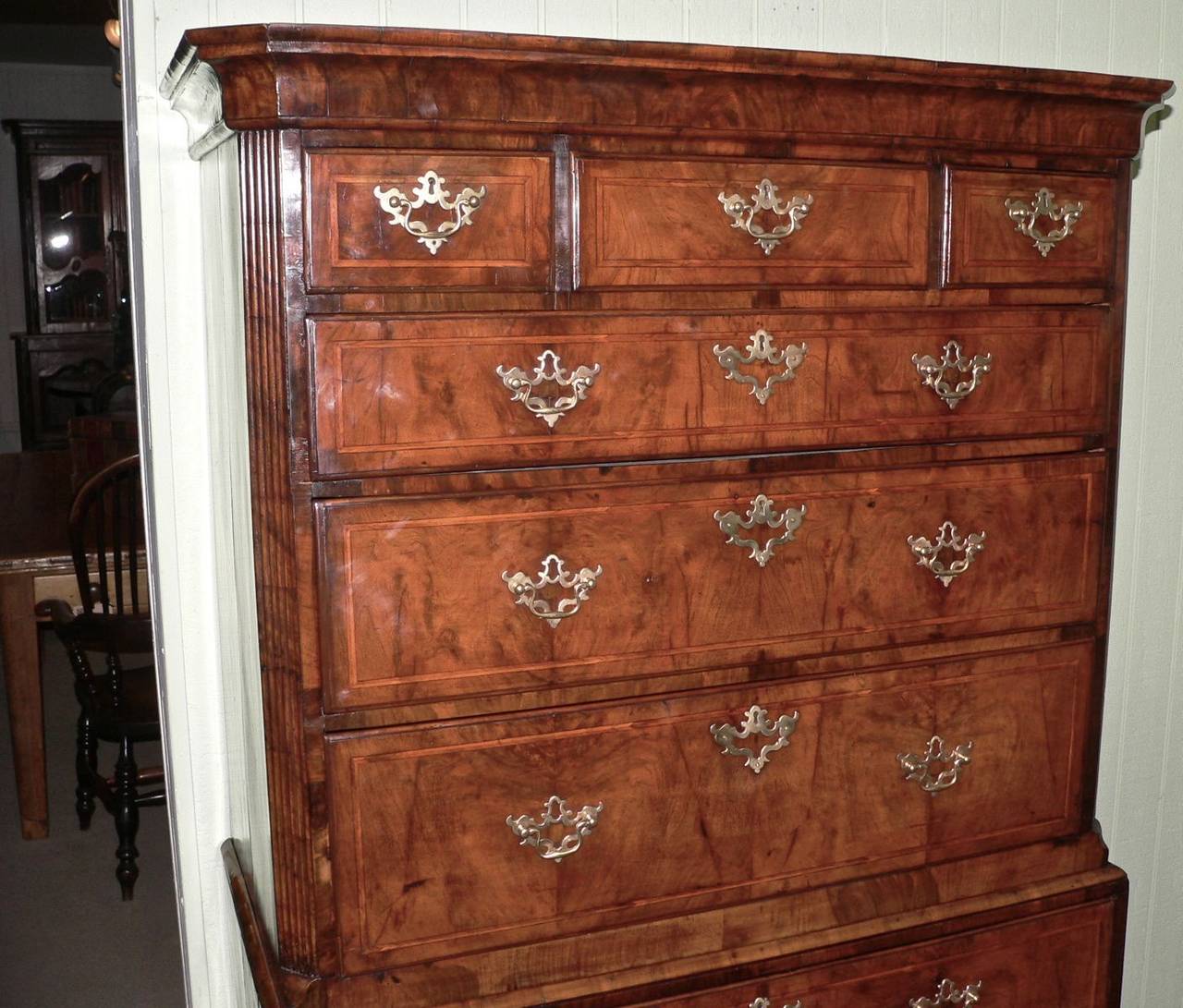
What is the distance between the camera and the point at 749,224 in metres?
1.56

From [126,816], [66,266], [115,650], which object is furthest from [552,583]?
[66,266]

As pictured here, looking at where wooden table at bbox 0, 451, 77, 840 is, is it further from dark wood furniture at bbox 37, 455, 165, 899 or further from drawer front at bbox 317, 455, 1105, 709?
drawer front at bbox 317, 455, 1105, 709

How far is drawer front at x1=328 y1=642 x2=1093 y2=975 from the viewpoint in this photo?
4.97 ft

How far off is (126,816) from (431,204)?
249 centimetres

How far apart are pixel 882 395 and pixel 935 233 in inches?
9.2

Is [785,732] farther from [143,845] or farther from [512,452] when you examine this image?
[143,845]

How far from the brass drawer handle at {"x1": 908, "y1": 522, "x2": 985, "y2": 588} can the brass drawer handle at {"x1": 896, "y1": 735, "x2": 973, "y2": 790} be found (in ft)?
0.80

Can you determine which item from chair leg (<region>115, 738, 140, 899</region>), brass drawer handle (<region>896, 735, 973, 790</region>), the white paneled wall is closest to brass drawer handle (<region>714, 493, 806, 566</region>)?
brass drawer handle (<region>896, 735, 973, 790</region>)

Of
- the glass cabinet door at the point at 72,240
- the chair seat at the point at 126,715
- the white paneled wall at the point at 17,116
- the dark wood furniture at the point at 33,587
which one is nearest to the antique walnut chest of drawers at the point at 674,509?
the chair seat at the point at 126,715

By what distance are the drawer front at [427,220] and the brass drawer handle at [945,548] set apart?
670mm

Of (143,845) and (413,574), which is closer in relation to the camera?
(413,574)

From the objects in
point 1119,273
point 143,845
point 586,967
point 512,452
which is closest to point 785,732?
point 586,967

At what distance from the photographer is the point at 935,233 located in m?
1.68

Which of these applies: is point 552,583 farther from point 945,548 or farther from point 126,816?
point 126,816
